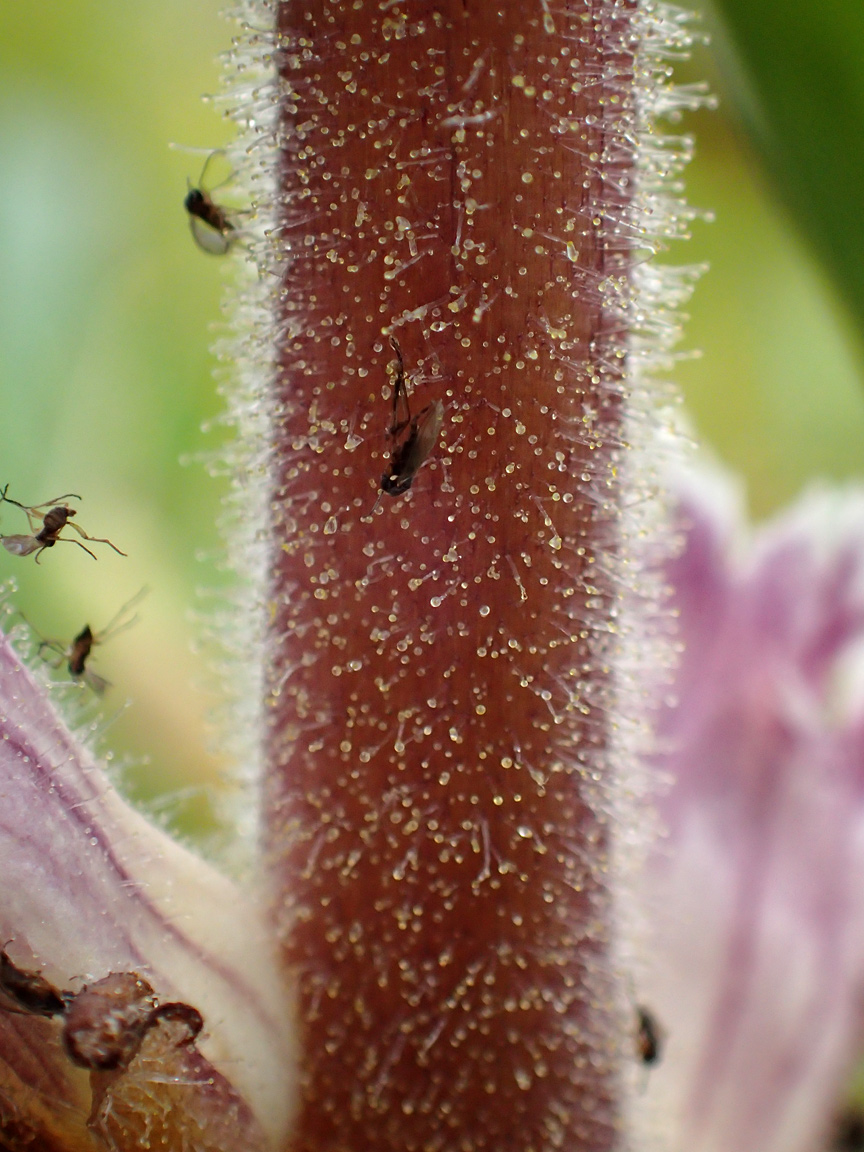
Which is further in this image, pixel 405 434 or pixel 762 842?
pixel 762 842

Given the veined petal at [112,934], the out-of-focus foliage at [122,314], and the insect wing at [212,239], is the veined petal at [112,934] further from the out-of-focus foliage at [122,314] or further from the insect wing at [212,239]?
the out-of-focus foliage at [122,314]

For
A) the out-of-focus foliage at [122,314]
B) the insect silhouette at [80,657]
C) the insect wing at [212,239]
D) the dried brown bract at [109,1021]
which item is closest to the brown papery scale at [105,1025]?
the dried brown bract at [109,1021]

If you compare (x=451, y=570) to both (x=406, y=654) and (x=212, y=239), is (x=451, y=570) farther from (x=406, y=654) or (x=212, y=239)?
(x=212, y=239)

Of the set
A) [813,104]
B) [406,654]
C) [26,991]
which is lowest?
[26,991]

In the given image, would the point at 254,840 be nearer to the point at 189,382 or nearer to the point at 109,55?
the point at 189,382

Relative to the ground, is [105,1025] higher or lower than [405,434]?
lower

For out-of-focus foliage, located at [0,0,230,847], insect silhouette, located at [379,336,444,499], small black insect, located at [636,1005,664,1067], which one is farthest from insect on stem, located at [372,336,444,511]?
out-of-focus foliage, located at [0,0,230,847]

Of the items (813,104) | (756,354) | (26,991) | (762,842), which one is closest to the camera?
(26,991)

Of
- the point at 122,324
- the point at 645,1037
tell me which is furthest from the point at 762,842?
the point at 122,324
